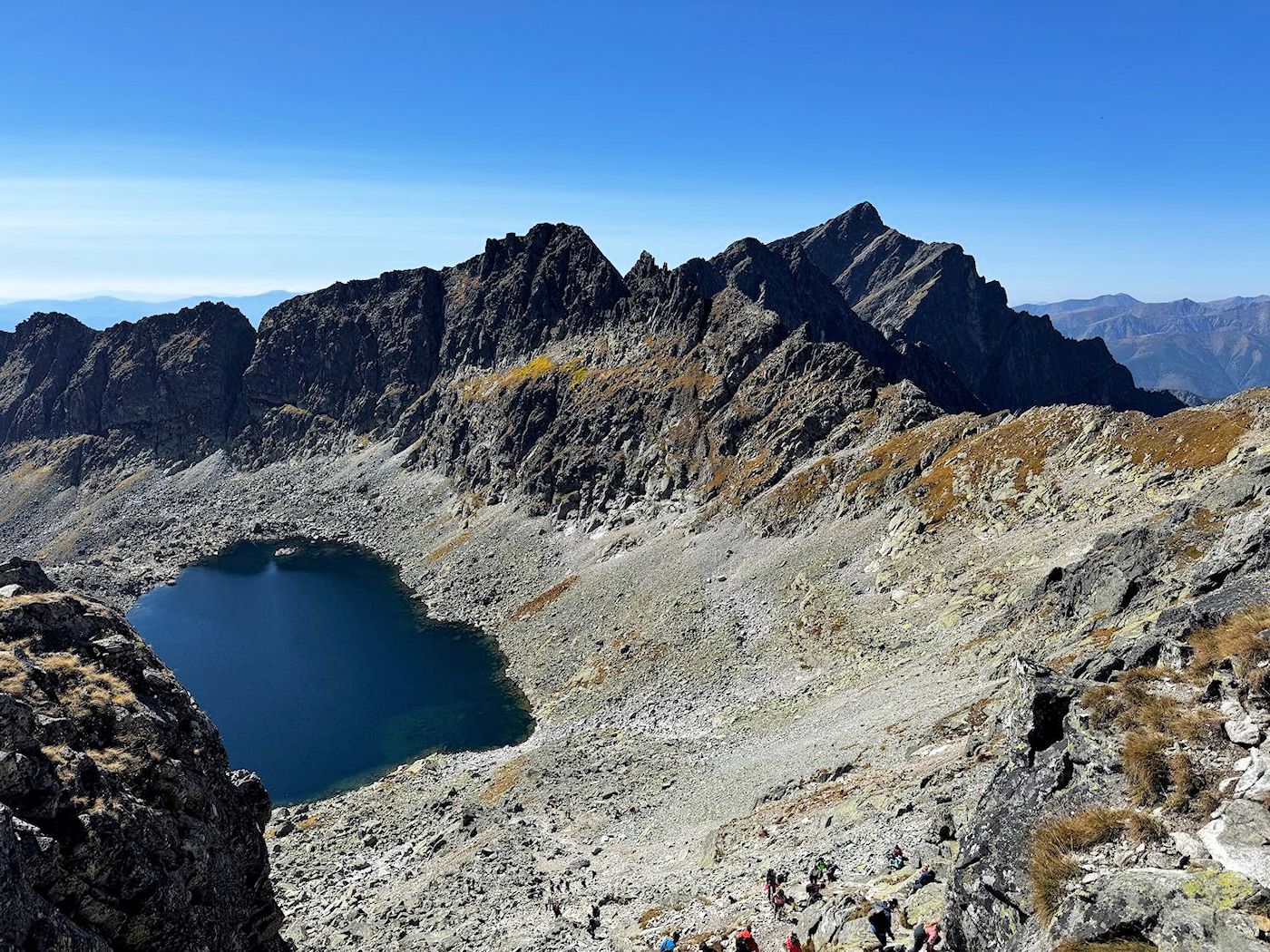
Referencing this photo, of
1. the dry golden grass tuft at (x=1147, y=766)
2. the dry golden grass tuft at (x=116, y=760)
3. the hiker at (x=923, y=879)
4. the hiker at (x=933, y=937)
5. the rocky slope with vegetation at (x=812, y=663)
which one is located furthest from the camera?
the dry golden grass tuft at (x=116, y=760)

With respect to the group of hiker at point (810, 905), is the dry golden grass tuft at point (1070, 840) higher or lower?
higher

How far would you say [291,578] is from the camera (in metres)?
138

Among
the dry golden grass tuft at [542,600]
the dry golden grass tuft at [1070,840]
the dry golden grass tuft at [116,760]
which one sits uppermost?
the dry golden grass tuft at [1070,840]

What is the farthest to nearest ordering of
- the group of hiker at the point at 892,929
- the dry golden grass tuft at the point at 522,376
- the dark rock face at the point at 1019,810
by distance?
the dry golden grass tuft at the point at 522,376 < the group of hiker at the point at 892,929 < the dark rock face at the point at 1019,810

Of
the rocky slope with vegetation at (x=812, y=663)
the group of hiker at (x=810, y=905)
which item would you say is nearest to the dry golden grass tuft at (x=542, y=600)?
the rocky slope with vegetation at (x=812, y=663)

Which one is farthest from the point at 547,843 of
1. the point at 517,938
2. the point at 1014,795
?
the point at 1014,795

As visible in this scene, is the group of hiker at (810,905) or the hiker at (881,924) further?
the hiker at (881,924)

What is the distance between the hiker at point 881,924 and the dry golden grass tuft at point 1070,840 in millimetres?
6501

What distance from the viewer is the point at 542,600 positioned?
10556cm

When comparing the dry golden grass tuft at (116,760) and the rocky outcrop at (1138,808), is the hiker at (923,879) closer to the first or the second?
the rocky outcrop at (1138,808)

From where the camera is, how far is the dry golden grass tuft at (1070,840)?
44.4 feet

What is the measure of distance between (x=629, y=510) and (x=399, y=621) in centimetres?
3889

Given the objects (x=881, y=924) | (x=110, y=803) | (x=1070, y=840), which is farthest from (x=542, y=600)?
(x=1070, y=840)

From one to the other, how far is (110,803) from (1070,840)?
25660 millimetres
